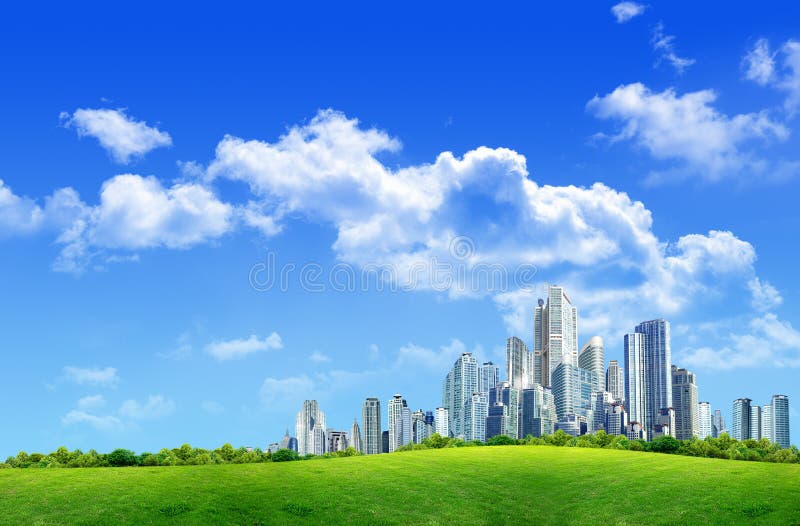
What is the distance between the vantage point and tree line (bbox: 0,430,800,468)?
199 ft

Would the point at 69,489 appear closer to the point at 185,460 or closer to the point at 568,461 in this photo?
the point at 185,460

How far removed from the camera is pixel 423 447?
7838 cm

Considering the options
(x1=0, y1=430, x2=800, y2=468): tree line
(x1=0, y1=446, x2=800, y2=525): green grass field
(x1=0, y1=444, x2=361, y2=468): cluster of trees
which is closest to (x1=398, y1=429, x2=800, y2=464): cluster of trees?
(x1=0, y1=430, x2=800, y2=468): tree line

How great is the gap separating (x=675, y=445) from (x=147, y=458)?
44904 mm

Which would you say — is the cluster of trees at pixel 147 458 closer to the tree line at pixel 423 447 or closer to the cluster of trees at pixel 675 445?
the tree line at pixel 423 447

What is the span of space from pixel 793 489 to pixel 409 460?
26444mm

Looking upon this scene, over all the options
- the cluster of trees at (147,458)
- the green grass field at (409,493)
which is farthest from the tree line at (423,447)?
the green grass field at (409,493)

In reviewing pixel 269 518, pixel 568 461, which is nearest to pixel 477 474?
pixel 568 461

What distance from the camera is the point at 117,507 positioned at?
149 ft

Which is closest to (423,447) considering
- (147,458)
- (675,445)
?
(675,445)

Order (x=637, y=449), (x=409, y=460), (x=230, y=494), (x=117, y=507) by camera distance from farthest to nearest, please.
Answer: (x=637, y=449), (x=409, y=460), (x=230, y=494), (x=117, y=507)

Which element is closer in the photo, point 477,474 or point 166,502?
point 166,502

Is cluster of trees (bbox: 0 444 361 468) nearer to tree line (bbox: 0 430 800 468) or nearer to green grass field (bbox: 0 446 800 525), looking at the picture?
tree line (bbox: 0 430 800 468)

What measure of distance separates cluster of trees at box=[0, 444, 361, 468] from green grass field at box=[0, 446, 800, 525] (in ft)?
16.5
